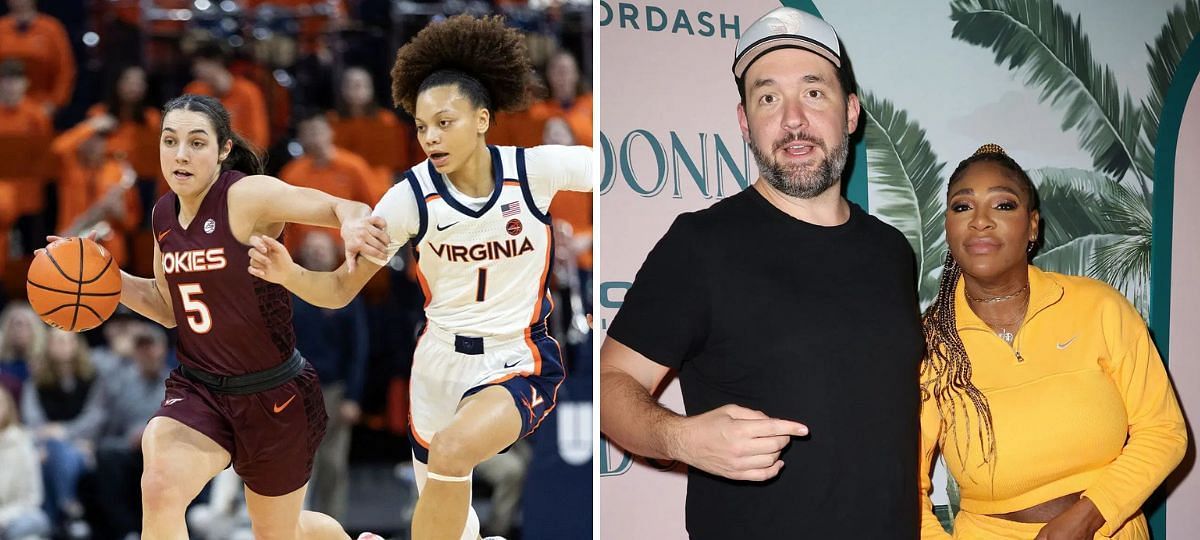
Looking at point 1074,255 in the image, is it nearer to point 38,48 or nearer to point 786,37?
point 786,37

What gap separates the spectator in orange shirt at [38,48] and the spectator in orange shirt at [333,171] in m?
0.50

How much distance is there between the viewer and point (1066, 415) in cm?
239

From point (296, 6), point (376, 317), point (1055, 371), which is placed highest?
point (296, 6)

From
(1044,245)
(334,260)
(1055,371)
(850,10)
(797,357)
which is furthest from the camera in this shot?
(1044,245)

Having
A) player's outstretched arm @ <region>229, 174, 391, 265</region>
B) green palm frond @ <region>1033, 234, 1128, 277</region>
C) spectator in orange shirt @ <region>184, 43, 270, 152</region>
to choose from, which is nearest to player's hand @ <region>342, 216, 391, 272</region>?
player's outstretched arm @ <region>229, 174, 391, 265</region>

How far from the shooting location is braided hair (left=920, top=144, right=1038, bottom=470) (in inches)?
95.5

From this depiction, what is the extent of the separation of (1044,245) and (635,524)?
4.84 feet

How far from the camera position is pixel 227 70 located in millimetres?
2160

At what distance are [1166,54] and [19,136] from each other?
315 cm

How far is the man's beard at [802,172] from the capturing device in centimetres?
200

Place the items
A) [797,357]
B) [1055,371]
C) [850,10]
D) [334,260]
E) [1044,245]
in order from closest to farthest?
[797,357], [334,260], [1055,371], [850,10], [1044,245]

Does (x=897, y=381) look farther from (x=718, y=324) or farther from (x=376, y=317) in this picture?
(x=376, y=317)

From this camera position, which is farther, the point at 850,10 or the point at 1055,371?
the point at 850,10

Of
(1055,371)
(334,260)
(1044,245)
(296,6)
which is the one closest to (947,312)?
(1055,371)
